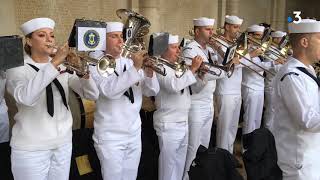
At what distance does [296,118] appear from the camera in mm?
2705

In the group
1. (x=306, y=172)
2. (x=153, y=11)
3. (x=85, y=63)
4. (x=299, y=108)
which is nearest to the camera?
(x=299, y=108)

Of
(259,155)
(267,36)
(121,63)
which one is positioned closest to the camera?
(259,155)

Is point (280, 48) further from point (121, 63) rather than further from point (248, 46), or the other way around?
point (121, 63)

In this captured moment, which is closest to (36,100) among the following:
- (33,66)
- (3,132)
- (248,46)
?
(33,66)

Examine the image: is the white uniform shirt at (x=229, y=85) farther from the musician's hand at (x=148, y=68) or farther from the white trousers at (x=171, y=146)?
the musician's hand at (x=148, y=68)

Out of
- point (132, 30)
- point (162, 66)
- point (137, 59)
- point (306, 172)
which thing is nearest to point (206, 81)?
point (162, 66)

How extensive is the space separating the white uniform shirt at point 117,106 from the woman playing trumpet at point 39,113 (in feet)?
1.33

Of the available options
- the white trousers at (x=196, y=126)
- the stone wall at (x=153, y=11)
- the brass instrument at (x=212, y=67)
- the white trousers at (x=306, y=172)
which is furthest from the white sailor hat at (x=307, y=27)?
the stone wall at (x=153, y=11)

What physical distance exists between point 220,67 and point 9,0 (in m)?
2.69

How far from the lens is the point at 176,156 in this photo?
4.34 metres

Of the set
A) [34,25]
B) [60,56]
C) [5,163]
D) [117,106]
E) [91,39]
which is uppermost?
[34,25]

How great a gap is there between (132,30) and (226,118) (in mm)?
2320

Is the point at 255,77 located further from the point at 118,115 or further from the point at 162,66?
the point at 118,115

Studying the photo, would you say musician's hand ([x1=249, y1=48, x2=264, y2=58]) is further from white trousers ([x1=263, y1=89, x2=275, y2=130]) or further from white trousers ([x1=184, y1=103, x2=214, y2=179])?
white trousers ([x1=184, y1=103, x2=214, y2=179])
